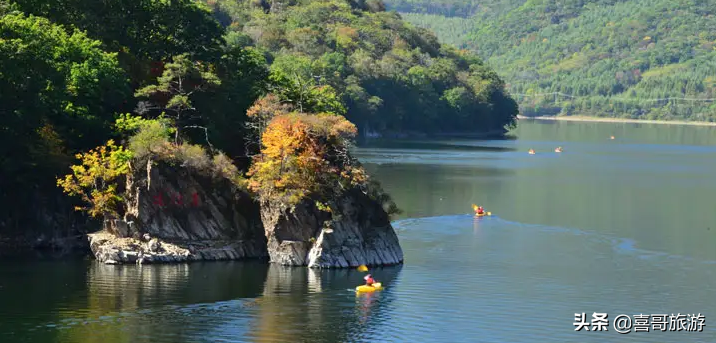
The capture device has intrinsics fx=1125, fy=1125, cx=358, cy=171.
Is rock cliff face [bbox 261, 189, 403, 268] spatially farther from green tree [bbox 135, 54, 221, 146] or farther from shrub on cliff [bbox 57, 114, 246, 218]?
green tree [bbox 135, 54, 221, 146]

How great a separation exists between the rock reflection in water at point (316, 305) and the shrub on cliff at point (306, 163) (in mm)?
5453

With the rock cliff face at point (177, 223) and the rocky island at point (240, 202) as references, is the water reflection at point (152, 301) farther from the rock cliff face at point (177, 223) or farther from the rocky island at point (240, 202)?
the rocky island at point (240, 202)

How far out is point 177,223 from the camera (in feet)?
260

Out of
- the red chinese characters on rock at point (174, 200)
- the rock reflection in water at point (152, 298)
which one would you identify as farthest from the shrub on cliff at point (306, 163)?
the rock reflection in water at point (152, 298)

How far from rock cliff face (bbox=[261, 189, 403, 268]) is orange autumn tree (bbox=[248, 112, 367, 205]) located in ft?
3.51

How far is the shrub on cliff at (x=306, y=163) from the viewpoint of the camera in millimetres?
78500

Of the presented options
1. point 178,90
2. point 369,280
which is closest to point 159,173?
point 178,90

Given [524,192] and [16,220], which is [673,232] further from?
[16,220]

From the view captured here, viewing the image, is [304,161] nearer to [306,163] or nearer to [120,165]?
[306,163]

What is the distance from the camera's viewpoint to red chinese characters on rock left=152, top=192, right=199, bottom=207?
3100 inches

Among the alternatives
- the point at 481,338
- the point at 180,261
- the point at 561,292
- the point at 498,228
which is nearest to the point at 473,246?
the point at 498,228

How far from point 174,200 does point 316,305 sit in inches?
674

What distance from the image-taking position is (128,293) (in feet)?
224

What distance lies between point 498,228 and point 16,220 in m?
43.0
